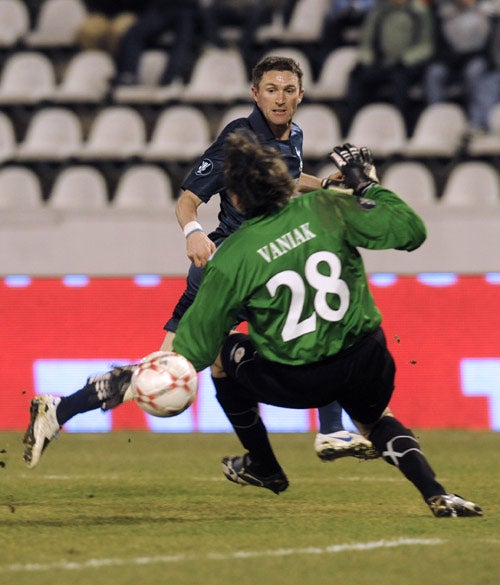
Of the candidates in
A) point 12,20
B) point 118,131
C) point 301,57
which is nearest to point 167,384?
point 118,131

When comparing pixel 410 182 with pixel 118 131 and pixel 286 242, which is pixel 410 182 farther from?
pixel 286 242

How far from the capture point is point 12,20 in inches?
624

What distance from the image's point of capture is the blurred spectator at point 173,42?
582 inches

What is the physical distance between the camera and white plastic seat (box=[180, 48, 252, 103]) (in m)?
14.4

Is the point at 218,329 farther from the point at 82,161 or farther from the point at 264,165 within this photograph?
the point at 82,161

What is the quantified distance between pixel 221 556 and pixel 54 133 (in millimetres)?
A: 9671

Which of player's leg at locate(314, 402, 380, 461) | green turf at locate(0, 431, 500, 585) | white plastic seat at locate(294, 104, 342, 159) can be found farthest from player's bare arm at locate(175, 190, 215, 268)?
white plastic seat at locate(294, 104, 342, 159)

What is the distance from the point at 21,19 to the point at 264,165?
A: 1060 cm

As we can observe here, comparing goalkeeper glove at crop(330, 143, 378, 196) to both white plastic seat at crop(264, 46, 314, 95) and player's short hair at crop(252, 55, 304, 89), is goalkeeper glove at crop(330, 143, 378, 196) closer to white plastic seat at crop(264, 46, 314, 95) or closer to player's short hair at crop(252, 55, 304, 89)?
player's short hair at crop(252, 55, 304, 89)

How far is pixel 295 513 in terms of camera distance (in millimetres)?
6637

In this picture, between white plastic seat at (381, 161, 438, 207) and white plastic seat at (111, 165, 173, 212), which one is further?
white plastic seat at (111, 165, 173, 212)

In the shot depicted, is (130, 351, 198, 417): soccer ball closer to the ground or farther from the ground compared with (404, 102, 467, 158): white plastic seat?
closer to the ground

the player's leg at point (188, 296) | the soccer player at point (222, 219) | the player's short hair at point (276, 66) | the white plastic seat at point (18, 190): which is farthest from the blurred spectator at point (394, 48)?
the player's leg at point (188, 296)

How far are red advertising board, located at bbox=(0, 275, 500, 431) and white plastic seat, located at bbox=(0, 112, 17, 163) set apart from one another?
3315mm
